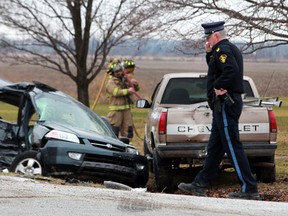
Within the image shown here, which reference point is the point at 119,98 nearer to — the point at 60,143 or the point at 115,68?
the point at 115,68

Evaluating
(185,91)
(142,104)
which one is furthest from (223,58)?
(142,104)

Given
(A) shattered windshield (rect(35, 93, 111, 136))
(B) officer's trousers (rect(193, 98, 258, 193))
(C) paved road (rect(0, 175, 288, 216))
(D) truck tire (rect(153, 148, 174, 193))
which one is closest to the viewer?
(C) paved road (rect(0, 175, 288, 216))

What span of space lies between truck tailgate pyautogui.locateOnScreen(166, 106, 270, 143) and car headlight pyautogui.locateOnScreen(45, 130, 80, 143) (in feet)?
4.00

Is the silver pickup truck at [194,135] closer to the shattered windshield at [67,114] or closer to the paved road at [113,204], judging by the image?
the shattered windshield at [67,114]

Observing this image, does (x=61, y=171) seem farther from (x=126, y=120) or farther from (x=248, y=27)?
(x=126, y=120)

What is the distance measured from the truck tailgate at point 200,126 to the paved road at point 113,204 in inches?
101

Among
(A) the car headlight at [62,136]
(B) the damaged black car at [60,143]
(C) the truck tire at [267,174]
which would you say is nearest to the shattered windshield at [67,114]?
(B) the damaged black car at [60,143]

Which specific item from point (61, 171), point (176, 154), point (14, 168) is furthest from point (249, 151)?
point (14, 168)

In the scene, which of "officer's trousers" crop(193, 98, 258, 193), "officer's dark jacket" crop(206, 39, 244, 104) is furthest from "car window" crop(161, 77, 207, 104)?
"officer's dark jacket" crop(206, 39, 244, 104)

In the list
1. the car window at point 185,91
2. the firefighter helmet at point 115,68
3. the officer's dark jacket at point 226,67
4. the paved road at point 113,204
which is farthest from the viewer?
the firefighter helmet at point 115,68

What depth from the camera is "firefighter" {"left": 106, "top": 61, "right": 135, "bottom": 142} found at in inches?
597

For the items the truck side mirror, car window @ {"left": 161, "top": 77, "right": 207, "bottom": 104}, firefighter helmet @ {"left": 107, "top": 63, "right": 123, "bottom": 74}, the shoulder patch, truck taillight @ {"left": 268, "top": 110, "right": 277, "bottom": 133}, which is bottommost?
truck taillight @ {"left": 268, "top": 110, "right": 277, "bottom": 133}

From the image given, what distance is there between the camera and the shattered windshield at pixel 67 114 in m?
10.4

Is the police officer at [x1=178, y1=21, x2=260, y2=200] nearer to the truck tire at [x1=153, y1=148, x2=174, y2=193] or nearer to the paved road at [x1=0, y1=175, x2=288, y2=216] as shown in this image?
the paved road at [x1=0, y1=175, x2=288, y2=216]
